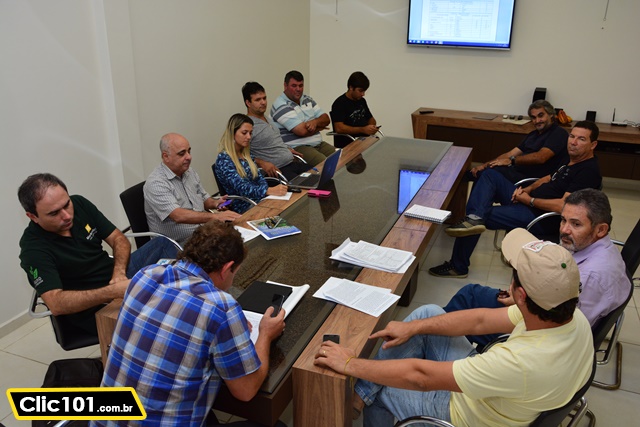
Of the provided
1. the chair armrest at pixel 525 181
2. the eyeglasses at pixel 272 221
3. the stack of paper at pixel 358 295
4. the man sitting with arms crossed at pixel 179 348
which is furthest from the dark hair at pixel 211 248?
the chair armrest at pixel 525 181

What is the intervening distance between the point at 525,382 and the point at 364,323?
2.21 ft

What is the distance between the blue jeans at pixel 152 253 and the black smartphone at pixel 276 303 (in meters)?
1.05

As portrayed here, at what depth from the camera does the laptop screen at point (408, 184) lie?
3438mm

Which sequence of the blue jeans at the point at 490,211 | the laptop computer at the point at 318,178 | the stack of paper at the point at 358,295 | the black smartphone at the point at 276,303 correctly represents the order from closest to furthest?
the black smartphone at the point at 276,303 < the stack of paper at the point at 358,295 < the laptop computer at the point at 318,178 < the blue jeans at the point at 490,211

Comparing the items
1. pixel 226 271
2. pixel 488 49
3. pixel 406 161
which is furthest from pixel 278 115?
pixel 226 271

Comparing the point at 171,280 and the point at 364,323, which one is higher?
the point at 171,280

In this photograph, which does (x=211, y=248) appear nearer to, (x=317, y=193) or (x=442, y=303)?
(x=317, y=193)

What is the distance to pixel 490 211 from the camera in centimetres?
400

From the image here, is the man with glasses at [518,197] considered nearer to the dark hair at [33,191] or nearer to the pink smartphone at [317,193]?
the pink smartphone at [317,193]

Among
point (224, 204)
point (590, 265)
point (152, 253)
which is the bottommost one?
point (152, 253)

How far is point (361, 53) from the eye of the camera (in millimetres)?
6980

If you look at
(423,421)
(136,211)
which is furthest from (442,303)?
(136,211)

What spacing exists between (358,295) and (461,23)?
5.13 m

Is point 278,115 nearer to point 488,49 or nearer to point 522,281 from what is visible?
point 488,49
